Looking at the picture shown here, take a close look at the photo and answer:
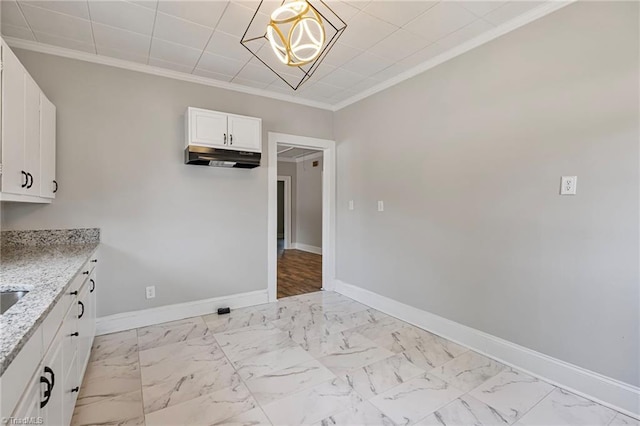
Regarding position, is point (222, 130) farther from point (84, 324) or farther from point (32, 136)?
point (84, 324)

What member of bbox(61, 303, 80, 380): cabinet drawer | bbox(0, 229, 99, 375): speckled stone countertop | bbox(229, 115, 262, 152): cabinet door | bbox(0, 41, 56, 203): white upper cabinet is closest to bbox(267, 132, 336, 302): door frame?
bbox(229, 115, 262, 152): cabinet door

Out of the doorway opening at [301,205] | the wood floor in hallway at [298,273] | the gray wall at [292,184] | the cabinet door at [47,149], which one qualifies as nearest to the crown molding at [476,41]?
the wood floor in hallway at [298,273]

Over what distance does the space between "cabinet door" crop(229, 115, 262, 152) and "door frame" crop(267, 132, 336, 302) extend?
1.40ft

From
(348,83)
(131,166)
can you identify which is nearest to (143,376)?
(131,166)

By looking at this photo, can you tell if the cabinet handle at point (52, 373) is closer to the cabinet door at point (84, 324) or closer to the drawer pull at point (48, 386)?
the drawer pull at point (48, 386)

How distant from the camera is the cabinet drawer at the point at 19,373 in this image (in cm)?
81

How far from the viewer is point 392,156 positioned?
11.4 feet

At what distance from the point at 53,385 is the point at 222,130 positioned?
2.47 m

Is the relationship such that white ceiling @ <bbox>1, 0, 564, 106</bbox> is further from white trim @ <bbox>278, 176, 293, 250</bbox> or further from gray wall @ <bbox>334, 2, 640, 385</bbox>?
white trim @ <bbox>278, 176, 293, 250</bbox>

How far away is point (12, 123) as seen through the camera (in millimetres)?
1809

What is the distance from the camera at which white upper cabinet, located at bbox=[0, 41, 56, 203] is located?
68.4 inches

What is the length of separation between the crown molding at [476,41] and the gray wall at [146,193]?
1440 millimetres

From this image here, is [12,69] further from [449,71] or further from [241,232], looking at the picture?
[449,71]

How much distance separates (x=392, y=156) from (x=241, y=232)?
192 cm
